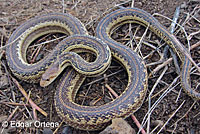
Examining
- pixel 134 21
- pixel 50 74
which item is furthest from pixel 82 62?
pixel 134 21

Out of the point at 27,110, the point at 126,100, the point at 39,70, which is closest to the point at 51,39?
the point at 39,70

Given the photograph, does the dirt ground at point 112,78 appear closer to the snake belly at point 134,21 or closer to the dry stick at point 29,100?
the dry stick at point 29,100

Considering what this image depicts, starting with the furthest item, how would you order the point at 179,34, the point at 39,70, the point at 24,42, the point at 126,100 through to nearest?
the point at 24,42, the point at 179,34, the point at 39,70, the point at 126,100

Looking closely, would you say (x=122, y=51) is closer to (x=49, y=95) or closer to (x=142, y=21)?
(x=142, y=21)

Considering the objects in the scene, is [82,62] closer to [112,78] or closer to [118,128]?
[112,78]

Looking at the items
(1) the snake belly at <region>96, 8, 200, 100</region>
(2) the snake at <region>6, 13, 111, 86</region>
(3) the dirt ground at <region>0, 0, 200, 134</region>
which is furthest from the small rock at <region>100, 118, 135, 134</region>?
(1) the snake belly at <region>96, 8, 200, 100</region>

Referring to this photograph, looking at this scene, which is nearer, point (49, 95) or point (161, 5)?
point (49, 95)
